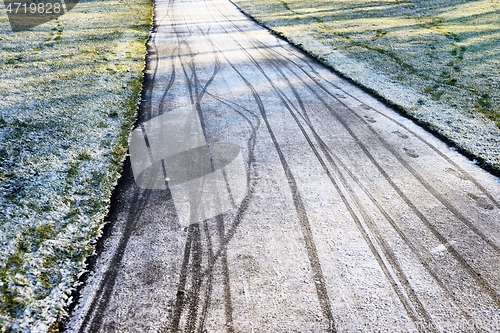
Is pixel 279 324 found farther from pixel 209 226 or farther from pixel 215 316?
pixel 209 226

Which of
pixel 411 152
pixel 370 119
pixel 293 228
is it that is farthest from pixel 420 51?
pixel 293 228

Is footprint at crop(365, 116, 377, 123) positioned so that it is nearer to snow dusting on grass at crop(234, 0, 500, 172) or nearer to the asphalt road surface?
the asphalt road surface

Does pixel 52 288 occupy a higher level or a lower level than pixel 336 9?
lower

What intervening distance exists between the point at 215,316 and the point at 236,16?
20382 mm

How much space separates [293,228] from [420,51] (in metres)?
11.6

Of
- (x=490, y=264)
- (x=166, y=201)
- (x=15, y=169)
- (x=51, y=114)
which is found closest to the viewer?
(x=490, y=264)

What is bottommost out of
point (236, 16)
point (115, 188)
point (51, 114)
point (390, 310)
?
point (390, 310)

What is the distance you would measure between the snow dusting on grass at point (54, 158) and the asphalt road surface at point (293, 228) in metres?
0.35

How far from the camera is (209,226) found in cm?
518

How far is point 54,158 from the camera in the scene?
21.7ft

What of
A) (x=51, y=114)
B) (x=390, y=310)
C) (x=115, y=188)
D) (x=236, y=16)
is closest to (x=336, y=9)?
(x=236, y=16)

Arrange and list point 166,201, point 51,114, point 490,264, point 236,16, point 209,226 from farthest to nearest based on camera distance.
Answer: point 236,16 < point 51,114 < point 166,201 < point 209,226 < point 490,264

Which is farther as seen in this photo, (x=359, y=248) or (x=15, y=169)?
(x=15, y=169)

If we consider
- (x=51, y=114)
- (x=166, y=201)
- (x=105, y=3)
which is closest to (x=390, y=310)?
(x=166, y=201)
